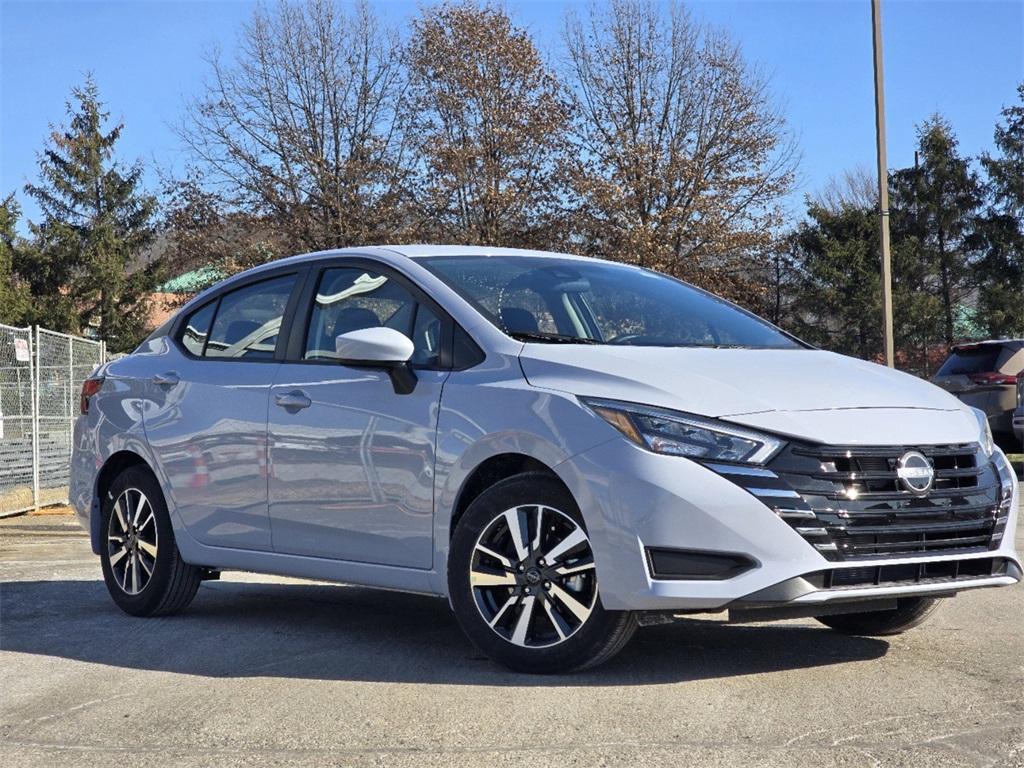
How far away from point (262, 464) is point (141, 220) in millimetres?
51254

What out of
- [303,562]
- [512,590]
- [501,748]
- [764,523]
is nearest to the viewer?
[501,748]

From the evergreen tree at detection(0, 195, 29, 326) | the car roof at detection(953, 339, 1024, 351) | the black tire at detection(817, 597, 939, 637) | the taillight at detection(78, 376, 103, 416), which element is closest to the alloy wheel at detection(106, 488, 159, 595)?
the taillight at detection(78, 376, 103, 416)

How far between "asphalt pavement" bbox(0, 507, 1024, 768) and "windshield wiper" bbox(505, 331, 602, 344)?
3.97ft

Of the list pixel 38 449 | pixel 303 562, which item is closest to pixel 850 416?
pixel 303 562

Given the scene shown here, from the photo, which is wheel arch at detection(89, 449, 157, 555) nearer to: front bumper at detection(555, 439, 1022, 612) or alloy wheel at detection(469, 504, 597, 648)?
alloy wheel at detection(469, 504, 597, 648)

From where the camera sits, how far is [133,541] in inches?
281

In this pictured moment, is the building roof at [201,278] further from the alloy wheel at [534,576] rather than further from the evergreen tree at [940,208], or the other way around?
the alloy wheel at [534,576]

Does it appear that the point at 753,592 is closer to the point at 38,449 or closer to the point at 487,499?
the point at 487,499

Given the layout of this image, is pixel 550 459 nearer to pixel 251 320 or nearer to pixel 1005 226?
pixel 251 320

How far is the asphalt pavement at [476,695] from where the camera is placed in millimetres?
4137

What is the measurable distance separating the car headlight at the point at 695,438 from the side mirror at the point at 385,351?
1.11 m

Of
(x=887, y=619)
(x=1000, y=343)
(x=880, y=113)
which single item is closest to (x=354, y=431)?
(x=887, y=619)

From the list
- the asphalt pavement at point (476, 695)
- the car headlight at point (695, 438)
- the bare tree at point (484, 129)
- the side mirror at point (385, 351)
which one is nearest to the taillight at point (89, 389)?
the asphalt pavement at point (476, 695)

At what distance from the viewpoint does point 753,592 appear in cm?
475
